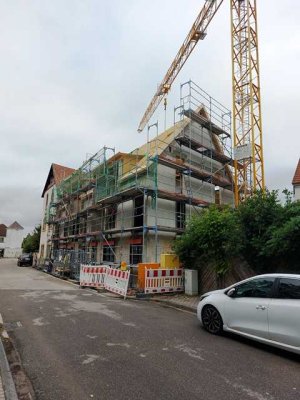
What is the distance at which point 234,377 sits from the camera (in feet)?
→ 16.5

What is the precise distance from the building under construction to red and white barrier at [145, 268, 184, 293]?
13.5 feet

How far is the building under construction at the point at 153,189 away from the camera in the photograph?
1969 cm

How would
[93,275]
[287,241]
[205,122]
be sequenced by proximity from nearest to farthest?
[287,241] < [93,275] < [205,122]

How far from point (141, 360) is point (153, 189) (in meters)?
13.5

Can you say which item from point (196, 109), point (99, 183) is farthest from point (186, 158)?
point (99, 183)

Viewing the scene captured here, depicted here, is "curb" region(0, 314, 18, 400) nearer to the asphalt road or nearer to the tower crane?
the asphalt road

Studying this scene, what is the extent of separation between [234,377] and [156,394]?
1.35 m

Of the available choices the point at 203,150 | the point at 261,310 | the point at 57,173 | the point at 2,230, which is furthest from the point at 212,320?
the point at 2,230

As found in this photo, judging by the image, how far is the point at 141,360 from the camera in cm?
560

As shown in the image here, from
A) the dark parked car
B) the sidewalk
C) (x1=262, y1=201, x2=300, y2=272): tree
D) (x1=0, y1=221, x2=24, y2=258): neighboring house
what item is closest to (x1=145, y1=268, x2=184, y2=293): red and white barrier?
the sidewalk

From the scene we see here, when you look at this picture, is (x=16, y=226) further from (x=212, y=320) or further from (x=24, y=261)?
(x=212, y=320)

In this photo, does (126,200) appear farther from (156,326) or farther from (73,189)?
(156,326)

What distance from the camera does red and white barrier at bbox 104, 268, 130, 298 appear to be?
44.5 ft

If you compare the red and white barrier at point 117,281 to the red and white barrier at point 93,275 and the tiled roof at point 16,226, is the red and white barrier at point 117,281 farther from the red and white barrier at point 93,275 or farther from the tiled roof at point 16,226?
the tiled roof at point 16,226
